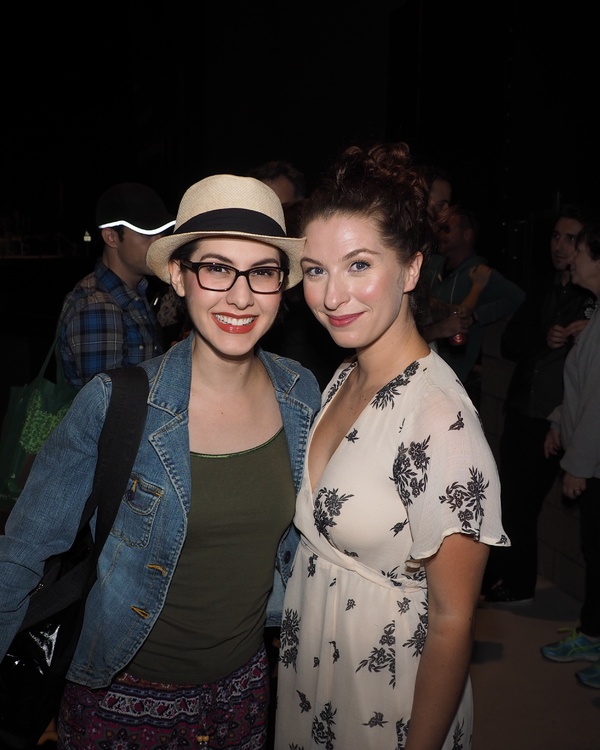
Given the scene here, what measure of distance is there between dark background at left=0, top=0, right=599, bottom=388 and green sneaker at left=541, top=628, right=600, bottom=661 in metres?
2.89

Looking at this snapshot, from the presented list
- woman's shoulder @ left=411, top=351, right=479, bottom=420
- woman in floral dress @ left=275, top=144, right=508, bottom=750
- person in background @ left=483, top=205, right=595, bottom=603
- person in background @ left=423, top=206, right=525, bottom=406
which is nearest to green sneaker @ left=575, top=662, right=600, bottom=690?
person in background @ left=483, top=205, right=595, bottom=603

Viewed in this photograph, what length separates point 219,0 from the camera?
9.11 metres

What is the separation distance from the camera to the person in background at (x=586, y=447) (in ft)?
11.0

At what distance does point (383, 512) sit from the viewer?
1.59 meters

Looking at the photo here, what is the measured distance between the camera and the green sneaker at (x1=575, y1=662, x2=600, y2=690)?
133 inches

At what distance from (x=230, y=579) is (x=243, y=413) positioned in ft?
1.34

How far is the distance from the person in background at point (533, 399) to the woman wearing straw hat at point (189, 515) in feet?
7.99

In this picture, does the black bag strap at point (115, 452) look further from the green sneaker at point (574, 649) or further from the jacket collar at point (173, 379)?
the green sneaker at point (574, 649)

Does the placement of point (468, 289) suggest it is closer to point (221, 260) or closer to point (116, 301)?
point (116, 301)

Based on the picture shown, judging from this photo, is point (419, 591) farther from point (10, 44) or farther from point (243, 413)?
point (10, 44)

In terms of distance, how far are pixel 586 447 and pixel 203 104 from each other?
24.6 feet

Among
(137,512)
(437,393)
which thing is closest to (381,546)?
(437,393)

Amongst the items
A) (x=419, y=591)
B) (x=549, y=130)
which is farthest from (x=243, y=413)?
(x=549, y=130)

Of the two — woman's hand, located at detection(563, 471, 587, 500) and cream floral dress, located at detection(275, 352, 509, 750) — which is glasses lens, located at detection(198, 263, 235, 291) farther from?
woman's hand, located at detection(563, 471, 587, 500)
